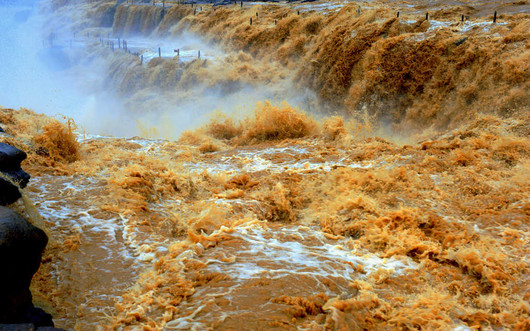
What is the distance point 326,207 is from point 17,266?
3884mm

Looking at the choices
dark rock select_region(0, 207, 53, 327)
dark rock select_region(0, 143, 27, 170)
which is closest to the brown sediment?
dark rock select_region(0, 207, 53, 327)

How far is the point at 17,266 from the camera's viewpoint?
111 inches

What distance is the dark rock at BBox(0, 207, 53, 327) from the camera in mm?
2695

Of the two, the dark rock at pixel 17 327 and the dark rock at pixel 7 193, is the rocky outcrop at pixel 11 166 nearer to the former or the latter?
the dark rock at pixel 7 193

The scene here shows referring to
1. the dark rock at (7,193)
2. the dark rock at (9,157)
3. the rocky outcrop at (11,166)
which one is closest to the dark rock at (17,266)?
the dark rock at (7,193)

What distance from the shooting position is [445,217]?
518 cm

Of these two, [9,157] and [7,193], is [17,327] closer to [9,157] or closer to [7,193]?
[7,193]

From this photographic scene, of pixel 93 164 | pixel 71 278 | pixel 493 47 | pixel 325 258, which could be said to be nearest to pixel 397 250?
pixel 325 258

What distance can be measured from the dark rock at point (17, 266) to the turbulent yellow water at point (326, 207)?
56 cm

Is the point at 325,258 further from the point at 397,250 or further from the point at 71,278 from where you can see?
the point at 71,278

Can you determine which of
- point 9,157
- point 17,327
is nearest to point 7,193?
point 9,157

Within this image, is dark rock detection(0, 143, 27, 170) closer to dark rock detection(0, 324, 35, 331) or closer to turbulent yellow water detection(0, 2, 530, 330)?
turbulent yellow water detection(0, 2, 530, 330)

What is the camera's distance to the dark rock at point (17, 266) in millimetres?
2695

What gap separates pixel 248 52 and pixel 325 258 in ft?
44.1
